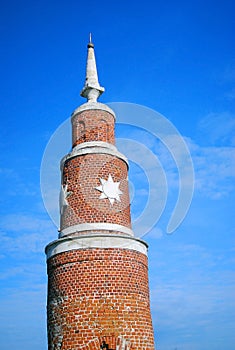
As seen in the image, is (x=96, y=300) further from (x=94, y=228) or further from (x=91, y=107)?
(x=91, y=107)

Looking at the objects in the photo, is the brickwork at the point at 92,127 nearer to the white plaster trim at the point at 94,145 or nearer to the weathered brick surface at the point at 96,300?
the white plaster trim at the point at 94,145

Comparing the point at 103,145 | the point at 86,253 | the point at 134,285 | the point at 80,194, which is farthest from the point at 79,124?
the point at 134,285

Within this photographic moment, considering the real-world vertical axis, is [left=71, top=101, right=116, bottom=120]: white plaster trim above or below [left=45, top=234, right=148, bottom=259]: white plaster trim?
above

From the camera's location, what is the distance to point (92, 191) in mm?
16703

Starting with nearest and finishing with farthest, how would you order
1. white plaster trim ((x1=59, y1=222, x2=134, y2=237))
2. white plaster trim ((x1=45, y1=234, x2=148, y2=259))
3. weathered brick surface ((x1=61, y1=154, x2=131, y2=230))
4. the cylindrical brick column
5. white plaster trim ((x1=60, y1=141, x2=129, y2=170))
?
1. the cylindrical brick column
2. white plaster trim ((x1=45, y1=234, x2=148, y2=259))
3. white plaster trim ((x1=59, y1=222, x2=134, y2=237))
4. weathered brick surface ((x1=61, y1=154, x2=131, y2=230))
5. white plaster trim ((x1=60, y1=141, x2=129, y2=170))

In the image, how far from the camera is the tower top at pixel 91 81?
19359mm

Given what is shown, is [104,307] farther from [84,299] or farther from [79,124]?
[79,124]

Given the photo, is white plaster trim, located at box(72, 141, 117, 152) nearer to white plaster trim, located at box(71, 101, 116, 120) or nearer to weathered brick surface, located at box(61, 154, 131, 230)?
weathered brick surface, located at box(61, 154, 131, 230)

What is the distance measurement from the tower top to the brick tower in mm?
1405

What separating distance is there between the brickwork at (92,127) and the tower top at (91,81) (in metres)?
1.11

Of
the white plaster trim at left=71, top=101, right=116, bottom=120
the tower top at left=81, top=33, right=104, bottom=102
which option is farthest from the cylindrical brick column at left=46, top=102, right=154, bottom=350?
the tower top at left=81, top=33, right=104, bottom=102

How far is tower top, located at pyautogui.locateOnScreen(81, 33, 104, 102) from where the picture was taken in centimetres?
1936

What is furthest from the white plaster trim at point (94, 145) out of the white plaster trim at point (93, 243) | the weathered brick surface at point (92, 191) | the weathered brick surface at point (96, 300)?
the weathered brick surface at point (96, 300)

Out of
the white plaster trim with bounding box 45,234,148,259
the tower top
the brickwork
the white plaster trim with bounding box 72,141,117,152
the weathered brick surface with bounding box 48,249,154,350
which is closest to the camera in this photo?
the weathered brick surface with bounding box 48,249,154,350
